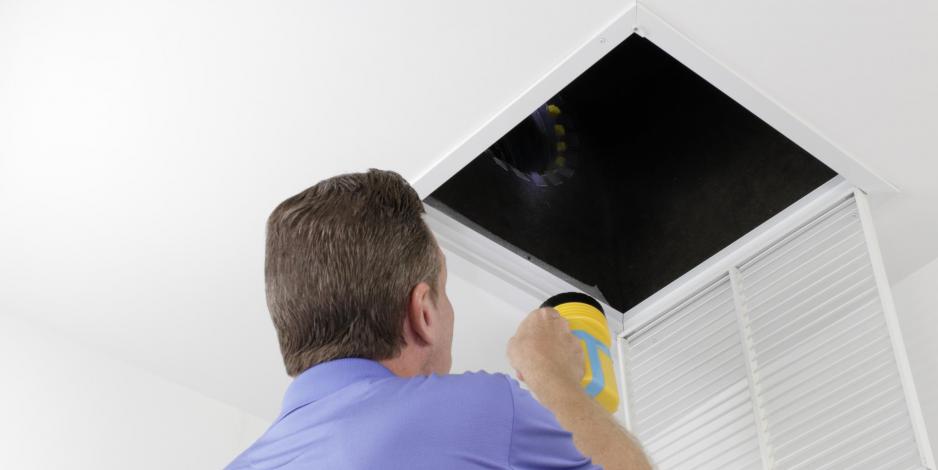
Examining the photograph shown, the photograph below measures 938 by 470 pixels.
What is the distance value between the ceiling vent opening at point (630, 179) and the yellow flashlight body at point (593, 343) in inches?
12.3

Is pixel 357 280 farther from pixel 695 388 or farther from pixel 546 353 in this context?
pixel 695 388

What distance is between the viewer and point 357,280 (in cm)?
110

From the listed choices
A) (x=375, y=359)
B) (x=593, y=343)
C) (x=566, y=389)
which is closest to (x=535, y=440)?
(x=375, y=359)

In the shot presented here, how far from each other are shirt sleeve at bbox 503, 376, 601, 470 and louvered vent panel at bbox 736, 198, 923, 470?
94 centimetres

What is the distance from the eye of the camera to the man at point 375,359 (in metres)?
1.00

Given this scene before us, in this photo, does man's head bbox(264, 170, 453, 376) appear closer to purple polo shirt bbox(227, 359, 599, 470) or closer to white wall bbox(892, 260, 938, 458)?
purple polo shirt bbox(227, 359, 599, 470)

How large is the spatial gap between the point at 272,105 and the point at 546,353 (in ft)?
2.44

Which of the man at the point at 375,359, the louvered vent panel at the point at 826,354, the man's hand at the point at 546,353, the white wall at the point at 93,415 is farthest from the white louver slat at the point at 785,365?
the white wall at the point at 93,415

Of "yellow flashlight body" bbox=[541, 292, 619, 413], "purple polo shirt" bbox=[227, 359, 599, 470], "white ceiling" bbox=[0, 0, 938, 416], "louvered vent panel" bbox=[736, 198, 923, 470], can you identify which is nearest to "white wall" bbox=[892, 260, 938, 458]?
"white ceiling" bbox=[0, 0, 938, 416]

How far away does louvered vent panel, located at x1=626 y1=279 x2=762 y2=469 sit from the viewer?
2.07m

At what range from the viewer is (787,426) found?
1962 millimetres

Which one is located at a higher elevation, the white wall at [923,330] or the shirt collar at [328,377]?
the white wall at [923,330]

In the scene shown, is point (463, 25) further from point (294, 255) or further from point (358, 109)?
point (294, 255)

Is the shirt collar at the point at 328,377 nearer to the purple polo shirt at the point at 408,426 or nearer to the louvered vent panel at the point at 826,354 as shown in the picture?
the purple polo shirt at the point at 408,426
